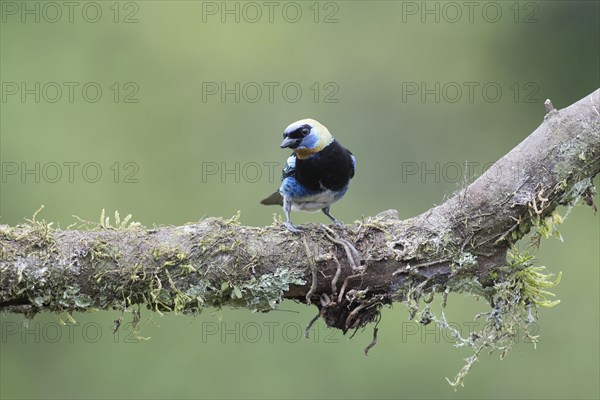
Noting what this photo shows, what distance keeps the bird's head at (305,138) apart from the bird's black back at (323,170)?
0.10 feet

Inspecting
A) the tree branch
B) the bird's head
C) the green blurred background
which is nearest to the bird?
the bird's head

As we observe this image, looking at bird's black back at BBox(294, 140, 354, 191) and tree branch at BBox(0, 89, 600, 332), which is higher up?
bird's black back at BBox(294, 140, 354, 191)

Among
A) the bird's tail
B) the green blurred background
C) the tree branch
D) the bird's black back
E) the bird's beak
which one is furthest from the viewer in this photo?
the green blurred background

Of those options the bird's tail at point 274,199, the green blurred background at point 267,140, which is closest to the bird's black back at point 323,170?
the bird's tail at point 274,199

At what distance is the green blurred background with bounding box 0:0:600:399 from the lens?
25.4 feet

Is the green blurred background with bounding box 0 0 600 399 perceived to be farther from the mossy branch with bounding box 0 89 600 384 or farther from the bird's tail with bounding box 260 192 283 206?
the mossy branch with bounding box 0 89 600 384

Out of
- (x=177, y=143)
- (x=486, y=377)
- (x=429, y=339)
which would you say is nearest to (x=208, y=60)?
(x=177, y=143)

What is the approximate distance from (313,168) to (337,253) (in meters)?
1.18

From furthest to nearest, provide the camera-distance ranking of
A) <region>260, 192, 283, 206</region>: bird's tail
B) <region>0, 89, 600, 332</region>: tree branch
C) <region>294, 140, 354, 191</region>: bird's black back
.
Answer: <region>260, 192, 283, 206</region>: bird's tail
<region>294, 140, 354, 191</region>: bird's black back
<region>0, 89, 600, 332</region>: tree branch

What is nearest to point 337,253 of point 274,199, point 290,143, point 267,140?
point 290,143

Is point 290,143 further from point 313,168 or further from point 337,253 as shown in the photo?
point 337,253

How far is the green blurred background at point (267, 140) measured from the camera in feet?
25.4

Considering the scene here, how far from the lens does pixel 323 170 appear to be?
457 cm

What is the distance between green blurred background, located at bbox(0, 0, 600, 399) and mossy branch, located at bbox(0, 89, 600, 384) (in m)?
3.51
